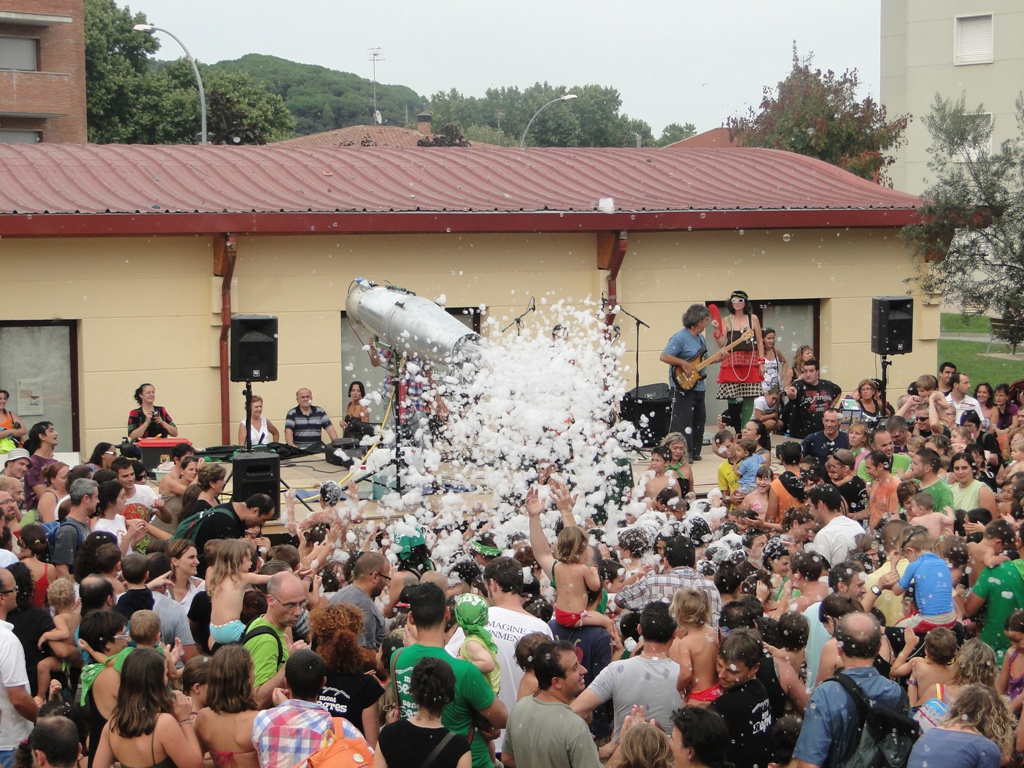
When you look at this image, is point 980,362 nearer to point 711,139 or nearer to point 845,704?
point 845,704

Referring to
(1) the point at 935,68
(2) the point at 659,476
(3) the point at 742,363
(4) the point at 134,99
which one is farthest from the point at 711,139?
(2) the point at 659,476

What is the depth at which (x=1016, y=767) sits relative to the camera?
5363 mm

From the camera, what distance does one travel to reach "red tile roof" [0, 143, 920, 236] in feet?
46.1

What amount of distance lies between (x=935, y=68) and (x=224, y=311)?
A: 34113 mm

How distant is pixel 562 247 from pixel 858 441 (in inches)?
228

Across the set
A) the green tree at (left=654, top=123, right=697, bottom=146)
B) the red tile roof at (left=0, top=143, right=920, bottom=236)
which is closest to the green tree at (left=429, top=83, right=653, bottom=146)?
the green tree at (left=654, top=123, right=697, bottom=146)

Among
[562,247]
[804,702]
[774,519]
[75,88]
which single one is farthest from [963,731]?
[75,88]

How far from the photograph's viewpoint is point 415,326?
1120 cm

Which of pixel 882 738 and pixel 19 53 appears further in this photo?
pixel 19 53

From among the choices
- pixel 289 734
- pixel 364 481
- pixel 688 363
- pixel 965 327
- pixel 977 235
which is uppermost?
pixel 977 235

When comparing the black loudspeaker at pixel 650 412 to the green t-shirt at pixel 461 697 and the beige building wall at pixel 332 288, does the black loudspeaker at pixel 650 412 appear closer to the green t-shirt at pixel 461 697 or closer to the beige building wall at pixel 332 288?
the beige building wall at pixel 332 288

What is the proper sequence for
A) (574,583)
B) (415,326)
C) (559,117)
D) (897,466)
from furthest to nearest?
(559,117)
(415,326)
(897,466)
(574,583)

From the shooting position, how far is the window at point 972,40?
40875 mm

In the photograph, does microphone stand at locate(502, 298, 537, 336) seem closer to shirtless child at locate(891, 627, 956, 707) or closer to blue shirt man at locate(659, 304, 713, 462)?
blue shirt man at locate(659, 304, 713, 462)
